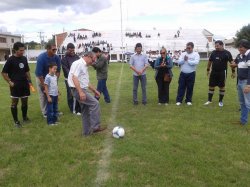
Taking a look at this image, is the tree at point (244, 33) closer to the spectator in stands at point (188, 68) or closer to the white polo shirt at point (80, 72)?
the spectator in stands at point (188, 68)

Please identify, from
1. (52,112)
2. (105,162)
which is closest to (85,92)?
(52,112)

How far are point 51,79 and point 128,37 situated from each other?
51142mm

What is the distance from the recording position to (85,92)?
6.55 m

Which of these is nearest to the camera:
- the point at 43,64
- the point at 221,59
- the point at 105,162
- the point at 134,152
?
the point at 105,162

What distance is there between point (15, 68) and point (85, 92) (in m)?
2.02

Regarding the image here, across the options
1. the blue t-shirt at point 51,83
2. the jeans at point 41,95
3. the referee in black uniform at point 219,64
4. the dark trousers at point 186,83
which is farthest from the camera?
the dark trousers at point 186,83

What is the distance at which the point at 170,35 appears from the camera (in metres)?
59.5

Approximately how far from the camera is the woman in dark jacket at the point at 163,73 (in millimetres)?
10188

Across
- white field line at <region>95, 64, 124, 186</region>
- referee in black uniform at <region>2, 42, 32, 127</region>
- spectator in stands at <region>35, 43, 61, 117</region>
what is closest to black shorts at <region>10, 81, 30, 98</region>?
referee in black uniform at <region>2, 42, 32, 127</region>

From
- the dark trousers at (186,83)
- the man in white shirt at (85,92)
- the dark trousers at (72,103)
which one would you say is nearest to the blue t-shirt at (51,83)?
the man in white shirt at (85,92)

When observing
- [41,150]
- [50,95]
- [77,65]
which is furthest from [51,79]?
[41,150]

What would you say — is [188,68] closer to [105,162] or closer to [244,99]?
[244,99]

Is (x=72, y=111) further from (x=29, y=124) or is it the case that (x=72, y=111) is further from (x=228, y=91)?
(x=228, y=91)

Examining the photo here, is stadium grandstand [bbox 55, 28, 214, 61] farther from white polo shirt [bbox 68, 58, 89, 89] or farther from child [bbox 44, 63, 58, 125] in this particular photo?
white polo shirt [bbox 68, 58, 89, 89]
